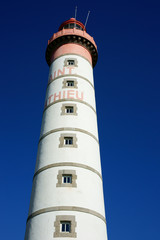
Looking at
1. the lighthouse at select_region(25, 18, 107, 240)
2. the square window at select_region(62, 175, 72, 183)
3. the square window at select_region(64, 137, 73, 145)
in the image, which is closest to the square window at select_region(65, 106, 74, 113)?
the lighthouse at select_region(25, 18, 107, 240)

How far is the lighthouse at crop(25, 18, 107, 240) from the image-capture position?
16.4 meters

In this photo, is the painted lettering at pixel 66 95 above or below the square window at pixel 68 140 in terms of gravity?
above

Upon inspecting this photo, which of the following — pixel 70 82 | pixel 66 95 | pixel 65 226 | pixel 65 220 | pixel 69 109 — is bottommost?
pixel 65 226

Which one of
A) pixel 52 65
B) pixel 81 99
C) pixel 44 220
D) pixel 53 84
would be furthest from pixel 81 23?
pixel 44 220

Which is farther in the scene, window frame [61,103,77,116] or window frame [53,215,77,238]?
window frame [61,103,77,116]

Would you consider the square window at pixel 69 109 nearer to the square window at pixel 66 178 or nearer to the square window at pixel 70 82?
the square window at pixel 70 82

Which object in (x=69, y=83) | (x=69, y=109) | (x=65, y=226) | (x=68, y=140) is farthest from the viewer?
(x=69, y=83)

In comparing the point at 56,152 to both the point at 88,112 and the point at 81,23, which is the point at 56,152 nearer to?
the point at 88,112

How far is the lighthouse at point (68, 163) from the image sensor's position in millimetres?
16391

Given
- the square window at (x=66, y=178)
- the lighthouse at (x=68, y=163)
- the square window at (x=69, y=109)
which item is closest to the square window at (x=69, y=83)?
the lighthouse at (x=68, y=163)

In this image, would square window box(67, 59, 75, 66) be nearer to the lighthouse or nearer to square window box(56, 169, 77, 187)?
the lighthouse

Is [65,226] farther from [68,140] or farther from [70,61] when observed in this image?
[70,61]

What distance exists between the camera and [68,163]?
62.6ft

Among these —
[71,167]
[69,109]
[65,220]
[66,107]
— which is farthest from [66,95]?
[65,220]
